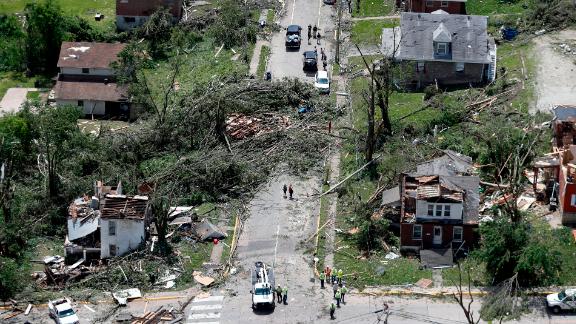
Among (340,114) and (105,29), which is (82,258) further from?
(105,29)

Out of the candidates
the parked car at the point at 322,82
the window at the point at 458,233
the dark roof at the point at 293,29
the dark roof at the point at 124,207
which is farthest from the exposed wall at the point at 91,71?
the window at the point at 458,233

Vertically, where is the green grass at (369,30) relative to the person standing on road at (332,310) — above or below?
above

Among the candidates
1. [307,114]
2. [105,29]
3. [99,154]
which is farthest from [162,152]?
[105,29]

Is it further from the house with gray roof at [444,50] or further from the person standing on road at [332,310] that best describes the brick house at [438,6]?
the person standing on road at [332,310]

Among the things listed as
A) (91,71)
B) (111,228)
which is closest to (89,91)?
(91,71)

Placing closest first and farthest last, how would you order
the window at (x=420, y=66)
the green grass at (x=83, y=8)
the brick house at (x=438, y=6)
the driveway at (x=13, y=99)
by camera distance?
the window at (x=420, y=66) → the driveway at (x=13, y=99) → the brick house at (x=438, y=6) → the green grass at (x=83, y=8)

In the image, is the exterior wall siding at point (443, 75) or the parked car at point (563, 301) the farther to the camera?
the exterior wall siding at point (443, 75)

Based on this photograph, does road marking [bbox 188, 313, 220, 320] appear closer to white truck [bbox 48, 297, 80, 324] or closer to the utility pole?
white truck [bbox 48, 297, 80, 324]

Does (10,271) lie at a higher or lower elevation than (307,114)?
lower
